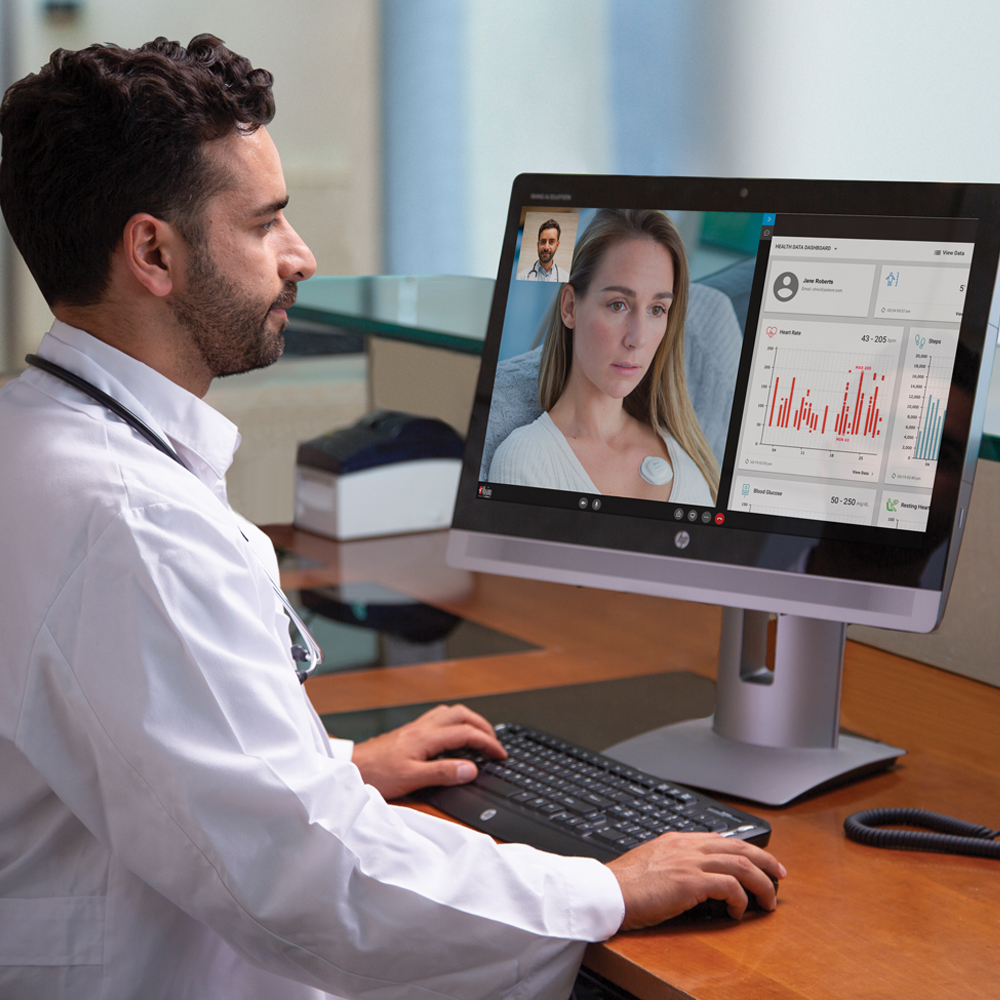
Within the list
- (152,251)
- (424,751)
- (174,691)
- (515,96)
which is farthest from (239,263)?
(515,96)

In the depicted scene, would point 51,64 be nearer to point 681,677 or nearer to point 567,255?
point 567,255

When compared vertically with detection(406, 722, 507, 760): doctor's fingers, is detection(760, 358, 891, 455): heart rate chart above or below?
above

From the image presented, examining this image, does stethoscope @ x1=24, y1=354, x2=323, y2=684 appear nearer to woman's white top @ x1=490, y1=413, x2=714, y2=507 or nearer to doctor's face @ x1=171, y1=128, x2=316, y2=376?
doctor's face @ x1=171, y1=128, x2=316, y2=376

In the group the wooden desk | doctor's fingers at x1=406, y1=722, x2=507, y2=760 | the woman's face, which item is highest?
the woman's face

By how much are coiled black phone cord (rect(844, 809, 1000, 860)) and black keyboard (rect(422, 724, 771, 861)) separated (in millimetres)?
92

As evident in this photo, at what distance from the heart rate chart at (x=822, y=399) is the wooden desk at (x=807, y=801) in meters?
0.32

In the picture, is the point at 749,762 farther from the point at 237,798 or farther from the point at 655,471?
the point at 237,798

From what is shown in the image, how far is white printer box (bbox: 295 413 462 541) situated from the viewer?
2.04 metres

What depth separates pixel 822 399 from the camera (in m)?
1.16

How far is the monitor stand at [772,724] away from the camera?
1.18 m

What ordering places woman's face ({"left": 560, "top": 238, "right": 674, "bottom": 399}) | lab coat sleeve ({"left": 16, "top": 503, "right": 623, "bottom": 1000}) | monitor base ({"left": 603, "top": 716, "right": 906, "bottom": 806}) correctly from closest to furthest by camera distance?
lab coat sleeve ({"left": 16, "top": 503, "right": 623, "bottom": 1000}) < monitor base ({"left": 603, "top": 716, "right": 906, "bottom": 806}) < woman's face ({"left": 560, "top": 238, "right": 674, "bottom": 399})

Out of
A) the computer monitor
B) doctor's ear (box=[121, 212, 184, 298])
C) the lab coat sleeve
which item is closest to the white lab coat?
the lab coat sleeve

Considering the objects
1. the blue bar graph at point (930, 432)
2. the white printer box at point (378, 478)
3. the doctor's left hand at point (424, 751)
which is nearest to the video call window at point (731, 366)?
the blue bar graph at point (930, 432)

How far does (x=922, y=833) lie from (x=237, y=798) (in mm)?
590
